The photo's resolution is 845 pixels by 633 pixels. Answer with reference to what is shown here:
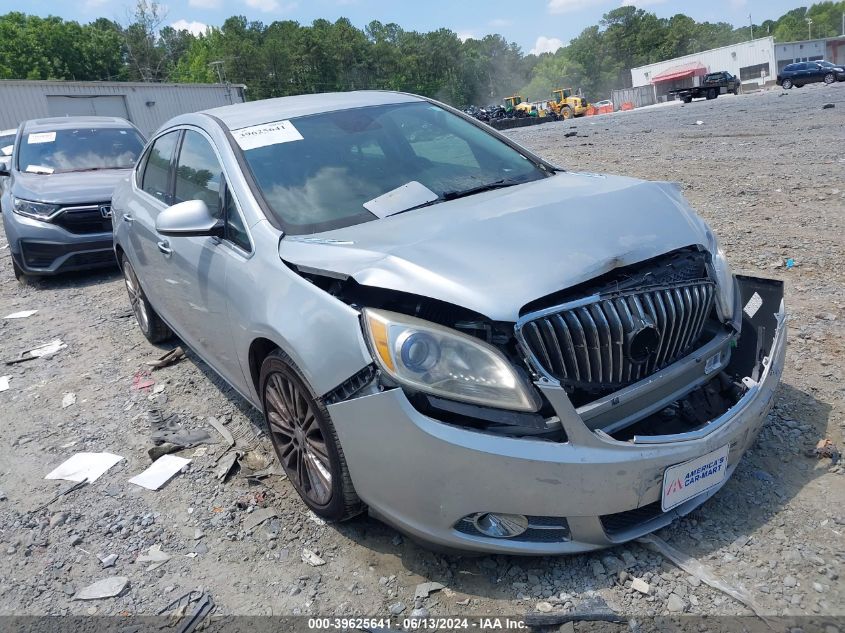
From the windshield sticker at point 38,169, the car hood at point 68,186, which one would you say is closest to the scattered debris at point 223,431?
the car hood at point 68,186

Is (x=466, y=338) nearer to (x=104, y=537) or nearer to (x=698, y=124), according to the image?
(x=104, y=537)

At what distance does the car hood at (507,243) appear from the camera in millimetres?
2221

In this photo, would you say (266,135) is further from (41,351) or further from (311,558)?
(41,351)

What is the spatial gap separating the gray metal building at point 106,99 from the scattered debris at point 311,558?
31.5 meters

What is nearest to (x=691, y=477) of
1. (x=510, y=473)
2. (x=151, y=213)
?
(x=510, y=473)

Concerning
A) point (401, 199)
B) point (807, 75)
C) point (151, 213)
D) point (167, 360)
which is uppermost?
point (807, 75)

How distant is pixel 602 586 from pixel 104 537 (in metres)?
2.21

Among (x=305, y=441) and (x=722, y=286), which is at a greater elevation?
(x=722, y=286)

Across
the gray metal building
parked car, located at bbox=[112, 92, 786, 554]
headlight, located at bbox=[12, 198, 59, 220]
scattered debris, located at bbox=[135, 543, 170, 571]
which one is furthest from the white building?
scattered debris, located at bbox=[135, 543, 170, 571]

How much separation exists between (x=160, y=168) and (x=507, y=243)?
307 cm

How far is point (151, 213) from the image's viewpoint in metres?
4.34

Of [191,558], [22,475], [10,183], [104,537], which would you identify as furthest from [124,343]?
[10,183]

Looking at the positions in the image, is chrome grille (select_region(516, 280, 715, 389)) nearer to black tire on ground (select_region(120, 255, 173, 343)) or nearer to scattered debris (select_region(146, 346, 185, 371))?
scattered debris (select_region(146, 346, 185, 371))

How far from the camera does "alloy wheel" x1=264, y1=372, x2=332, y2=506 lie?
264 cm
